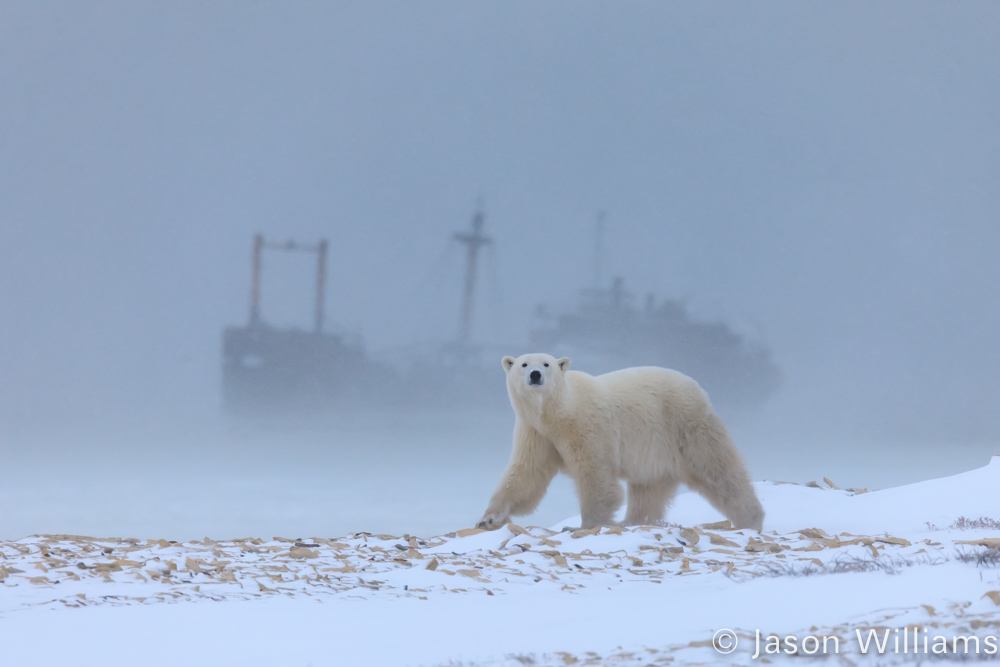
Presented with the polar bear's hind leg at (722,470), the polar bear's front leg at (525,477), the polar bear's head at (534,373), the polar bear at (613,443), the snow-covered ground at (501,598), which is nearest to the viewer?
the snow-covered ground at (501,598)

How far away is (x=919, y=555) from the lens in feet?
12.8

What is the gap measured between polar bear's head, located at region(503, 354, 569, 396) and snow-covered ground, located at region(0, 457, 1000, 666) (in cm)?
105

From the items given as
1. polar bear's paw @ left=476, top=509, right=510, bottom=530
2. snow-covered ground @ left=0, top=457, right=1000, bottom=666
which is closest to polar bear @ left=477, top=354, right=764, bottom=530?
polar bear's paw @ left=476, top=509, right=510, bottom=530

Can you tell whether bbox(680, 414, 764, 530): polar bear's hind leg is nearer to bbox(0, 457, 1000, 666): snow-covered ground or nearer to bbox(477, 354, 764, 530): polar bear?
bbox(477, 354, 764, 530): polar bear

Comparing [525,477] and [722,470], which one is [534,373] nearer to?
[525,477]

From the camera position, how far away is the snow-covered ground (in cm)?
285

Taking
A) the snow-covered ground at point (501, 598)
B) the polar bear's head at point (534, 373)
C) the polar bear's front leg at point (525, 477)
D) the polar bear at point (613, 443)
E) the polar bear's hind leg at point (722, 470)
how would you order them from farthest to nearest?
the polar bear's hind leg at point (722, 470) → the polar bear's front leg at point (525, 477) → the polar bear at point (613, 443) → the polar bear's head at point (534, 373) → the snow-covered ground at point (501, 598)

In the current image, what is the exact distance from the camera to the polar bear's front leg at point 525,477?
6.53 m

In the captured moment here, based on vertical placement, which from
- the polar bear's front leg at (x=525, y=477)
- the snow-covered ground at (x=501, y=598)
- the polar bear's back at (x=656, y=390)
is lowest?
the snow-covered ground at (x=501, y=598)

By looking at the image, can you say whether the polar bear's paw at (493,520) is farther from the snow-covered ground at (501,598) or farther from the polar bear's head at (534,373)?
the polar bear's head at (534,373)

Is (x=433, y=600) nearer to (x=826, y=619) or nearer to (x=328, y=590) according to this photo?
(x=328, y=590)

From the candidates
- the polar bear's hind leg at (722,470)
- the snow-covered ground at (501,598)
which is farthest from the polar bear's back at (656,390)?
the snow-covered ground at (501,598)

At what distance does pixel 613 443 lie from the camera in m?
6.48

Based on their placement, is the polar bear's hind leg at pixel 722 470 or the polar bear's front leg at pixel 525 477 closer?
the polar bear's front leg at pixel 525 477
